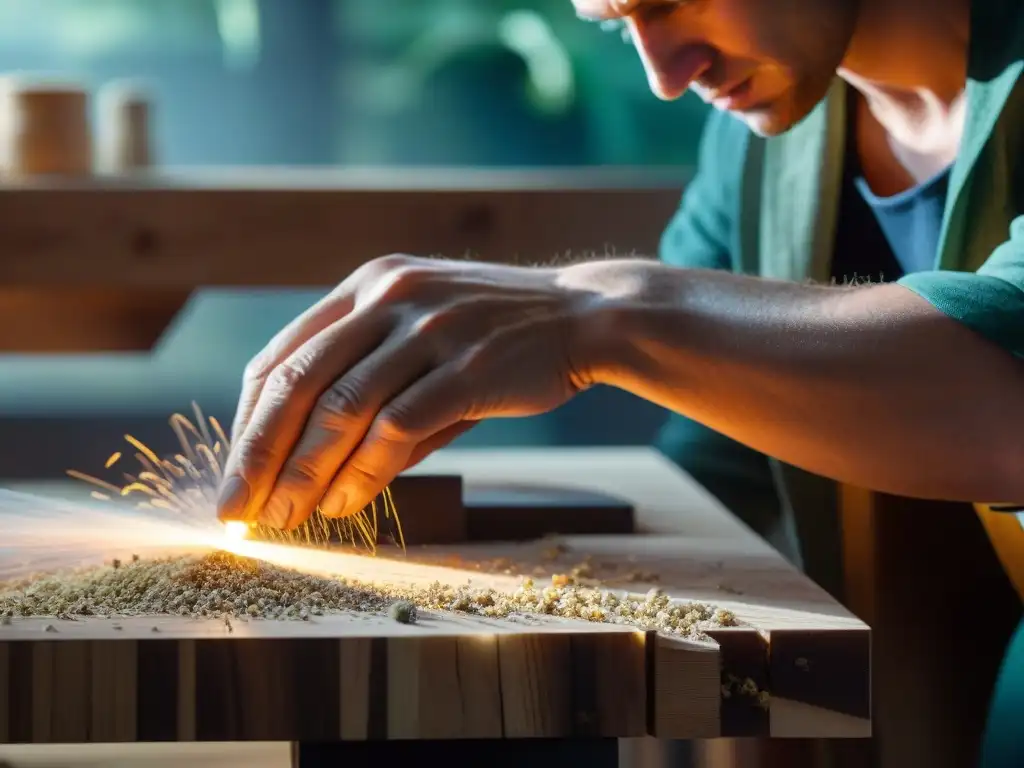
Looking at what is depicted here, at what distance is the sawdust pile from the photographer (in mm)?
683

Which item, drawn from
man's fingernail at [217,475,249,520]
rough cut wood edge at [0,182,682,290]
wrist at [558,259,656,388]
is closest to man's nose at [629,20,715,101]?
wrist at [558,259,656,388]

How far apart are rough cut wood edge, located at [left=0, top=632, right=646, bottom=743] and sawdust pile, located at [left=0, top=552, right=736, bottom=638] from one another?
5 cm

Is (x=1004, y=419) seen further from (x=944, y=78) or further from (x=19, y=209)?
(x=19, y=209)

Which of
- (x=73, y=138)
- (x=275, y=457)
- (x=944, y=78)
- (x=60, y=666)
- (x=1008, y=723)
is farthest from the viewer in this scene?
(x=73, y=138)

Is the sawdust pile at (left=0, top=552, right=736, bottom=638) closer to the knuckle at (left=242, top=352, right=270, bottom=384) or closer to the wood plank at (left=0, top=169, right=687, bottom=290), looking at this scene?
the knuckle at (left=242, top=352, right=270, bottom=384)

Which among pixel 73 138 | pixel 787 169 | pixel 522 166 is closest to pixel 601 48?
pixel 522 166

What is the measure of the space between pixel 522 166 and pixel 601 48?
265mm

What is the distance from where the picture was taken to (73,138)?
6.09 ft

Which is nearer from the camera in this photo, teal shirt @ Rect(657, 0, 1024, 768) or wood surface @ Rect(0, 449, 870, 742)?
wood surface @ Rect(0, 449, 870, 742)

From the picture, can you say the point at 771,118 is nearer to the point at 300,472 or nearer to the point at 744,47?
the point at 744,47

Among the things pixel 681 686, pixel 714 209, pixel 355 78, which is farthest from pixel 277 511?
pixel 355 78

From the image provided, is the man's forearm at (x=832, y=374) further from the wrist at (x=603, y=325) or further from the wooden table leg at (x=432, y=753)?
the wooden table leg at (x=432, y=753)

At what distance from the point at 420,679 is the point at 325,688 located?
4cm

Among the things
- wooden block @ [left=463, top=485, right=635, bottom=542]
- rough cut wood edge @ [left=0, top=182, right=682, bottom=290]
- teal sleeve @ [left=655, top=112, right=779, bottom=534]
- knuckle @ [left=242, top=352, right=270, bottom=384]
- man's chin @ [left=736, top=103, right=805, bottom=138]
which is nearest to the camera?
knuckle @ [left=242, top=352, right=270, bottom=384]
